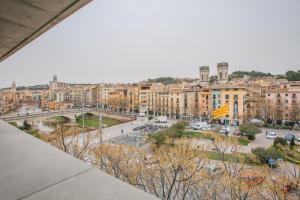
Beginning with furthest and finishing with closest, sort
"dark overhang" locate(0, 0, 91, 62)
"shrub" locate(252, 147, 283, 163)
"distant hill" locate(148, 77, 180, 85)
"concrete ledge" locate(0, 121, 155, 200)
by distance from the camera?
1. "distant hill" locate(148, 77, 180, 85)
2. "shrub" locate(252, 147, 283, 163)
3. "dark overhang" locate(0, 0, 91, 62)
4. "concrete ledge" locate(0, 121, 155, 200)

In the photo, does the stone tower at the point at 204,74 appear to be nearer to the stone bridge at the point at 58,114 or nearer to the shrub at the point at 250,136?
the stone bridge at the point at 58,114

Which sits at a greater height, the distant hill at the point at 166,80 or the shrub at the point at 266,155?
the distant hill at the point at 166,80

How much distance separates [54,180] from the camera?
4.26ft

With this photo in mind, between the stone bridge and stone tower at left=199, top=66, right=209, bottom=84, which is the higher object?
stone tower at left=199, top=66, right=209, bottom=84

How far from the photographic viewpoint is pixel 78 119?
44.5 meters

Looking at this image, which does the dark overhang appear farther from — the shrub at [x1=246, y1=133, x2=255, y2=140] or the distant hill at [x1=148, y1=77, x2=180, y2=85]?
the distant hill at [x1=148, y1=77, x2=180, y2=85]

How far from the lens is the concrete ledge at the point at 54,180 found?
3.71 feet

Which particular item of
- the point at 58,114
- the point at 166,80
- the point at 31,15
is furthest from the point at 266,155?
the point at 166,80

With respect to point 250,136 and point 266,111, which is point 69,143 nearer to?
point 250,136

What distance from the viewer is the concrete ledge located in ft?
3.71

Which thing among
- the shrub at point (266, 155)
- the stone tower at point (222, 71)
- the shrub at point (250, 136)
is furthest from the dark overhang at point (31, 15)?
the stone tower at point (222, 71)

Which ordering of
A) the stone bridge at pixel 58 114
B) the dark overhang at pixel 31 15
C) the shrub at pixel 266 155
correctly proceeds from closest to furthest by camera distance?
1. the dark overhang at pixel 31 15
2. the shrub at pixel 266 155
3. the stone bridge at pixel 58 114

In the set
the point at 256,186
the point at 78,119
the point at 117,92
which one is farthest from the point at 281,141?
the point at 117,92

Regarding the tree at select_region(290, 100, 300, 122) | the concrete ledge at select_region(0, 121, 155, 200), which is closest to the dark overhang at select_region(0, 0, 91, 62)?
the concrete ledge at select_region(0, 121, 155, 200)
